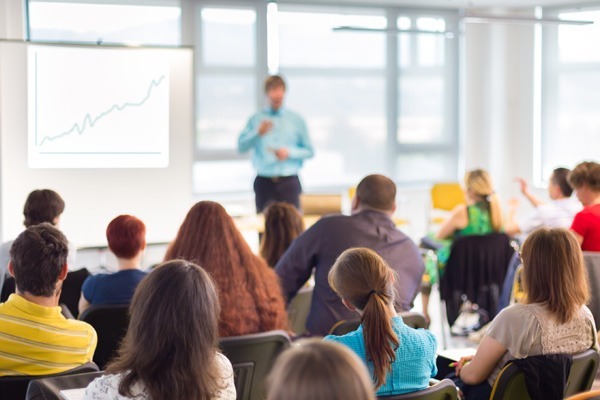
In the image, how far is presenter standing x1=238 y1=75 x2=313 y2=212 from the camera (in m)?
7.54

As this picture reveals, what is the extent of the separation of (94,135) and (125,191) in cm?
54

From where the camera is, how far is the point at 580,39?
32.9 feet

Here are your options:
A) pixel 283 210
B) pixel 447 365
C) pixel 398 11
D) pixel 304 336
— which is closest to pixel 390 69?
pixel 398 11

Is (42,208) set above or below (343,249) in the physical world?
above

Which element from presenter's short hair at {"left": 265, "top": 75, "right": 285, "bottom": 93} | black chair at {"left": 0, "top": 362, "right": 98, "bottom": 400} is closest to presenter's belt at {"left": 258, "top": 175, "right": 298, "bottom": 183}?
presenter's short hair at {"left": 265, "top": 75, "right": 285, "bottom": 93}

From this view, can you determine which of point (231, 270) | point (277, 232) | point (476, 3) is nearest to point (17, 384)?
point (231, 270)

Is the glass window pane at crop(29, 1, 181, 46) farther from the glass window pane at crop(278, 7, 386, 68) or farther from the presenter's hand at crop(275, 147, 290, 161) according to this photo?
the presenter's hand at crop(275, 147, 290, 161)

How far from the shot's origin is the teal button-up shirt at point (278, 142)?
7.55 m

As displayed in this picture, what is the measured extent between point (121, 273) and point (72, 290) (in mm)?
682

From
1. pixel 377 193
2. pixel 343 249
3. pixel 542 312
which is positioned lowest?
pixel 542 312

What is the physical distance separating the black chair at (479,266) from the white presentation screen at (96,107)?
2.66m

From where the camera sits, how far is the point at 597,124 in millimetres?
10031

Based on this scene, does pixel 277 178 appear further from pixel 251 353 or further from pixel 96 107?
pixel 251 353

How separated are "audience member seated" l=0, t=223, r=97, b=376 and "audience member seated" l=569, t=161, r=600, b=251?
9.57ft
